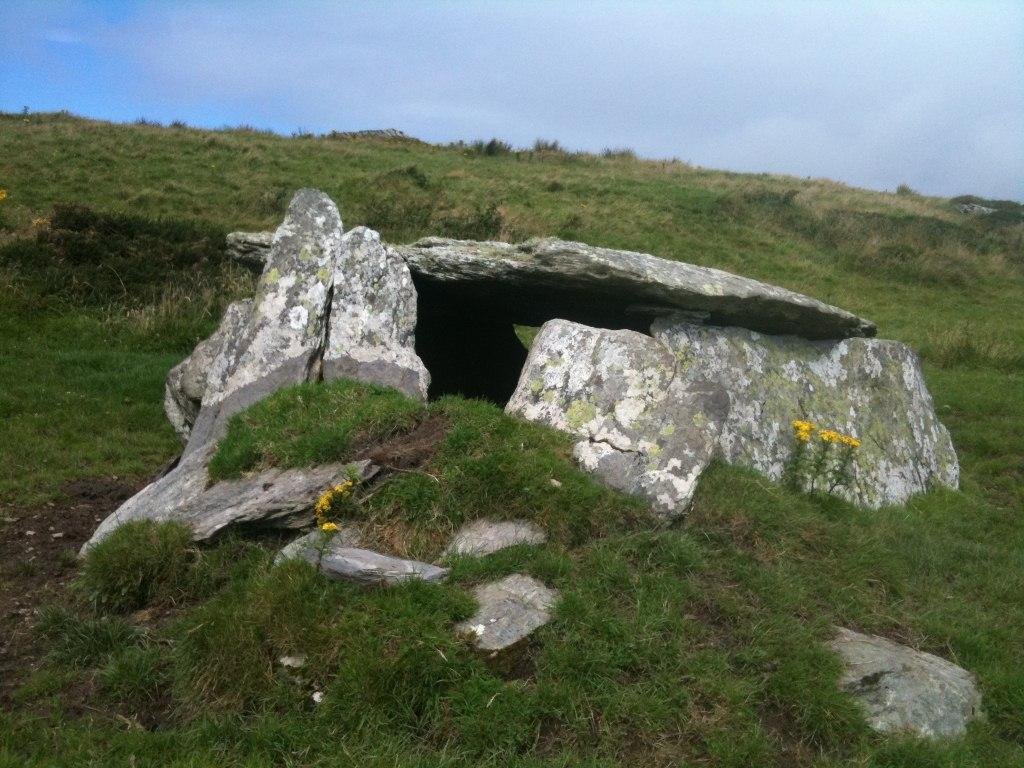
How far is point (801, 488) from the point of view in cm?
779

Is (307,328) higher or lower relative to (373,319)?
lower

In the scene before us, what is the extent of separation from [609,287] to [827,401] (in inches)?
104

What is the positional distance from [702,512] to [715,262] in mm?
13420

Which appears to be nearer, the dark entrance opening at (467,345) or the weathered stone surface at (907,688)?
the weathered stone surface at (907,688)

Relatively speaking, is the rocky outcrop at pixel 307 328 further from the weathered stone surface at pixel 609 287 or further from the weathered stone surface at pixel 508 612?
the weathered stone surface at pixel 508 612

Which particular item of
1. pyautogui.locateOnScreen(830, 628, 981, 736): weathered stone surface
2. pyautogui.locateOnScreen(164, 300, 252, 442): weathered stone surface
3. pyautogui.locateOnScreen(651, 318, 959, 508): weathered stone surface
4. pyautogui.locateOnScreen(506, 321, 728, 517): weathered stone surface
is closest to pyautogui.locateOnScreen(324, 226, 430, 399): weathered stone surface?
pyautogui.locateOnScreen(164, 300, 252, 442): weathered stone surface

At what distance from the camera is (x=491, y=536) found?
596 centimetres

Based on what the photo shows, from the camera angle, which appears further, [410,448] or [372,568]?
[410,448]

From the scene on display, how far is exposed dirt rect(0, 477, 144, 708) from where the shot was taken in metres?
5.55

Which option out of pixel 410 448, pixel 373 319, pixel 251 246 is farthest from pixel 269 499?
pixel 251 246

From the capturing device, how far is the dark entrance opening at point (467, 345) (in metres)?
10.5

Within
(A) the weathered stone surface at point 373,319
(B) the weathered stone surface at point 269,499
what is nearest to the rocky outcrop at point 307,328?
(A) the weathered stone surface at point 373,319

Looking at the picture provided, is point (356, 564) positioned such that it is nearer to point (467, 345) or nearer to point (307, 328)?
point (307, 328)

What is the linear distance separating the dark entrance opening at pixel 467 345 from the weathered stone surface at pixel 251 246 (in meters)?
1.77
